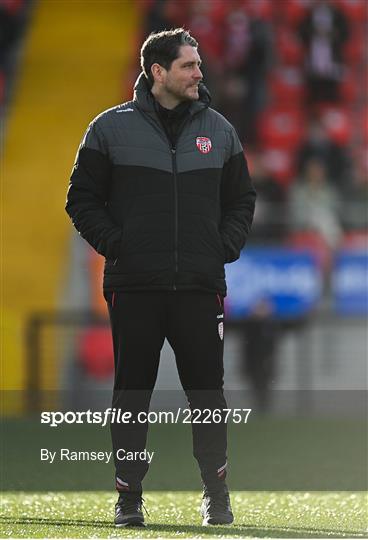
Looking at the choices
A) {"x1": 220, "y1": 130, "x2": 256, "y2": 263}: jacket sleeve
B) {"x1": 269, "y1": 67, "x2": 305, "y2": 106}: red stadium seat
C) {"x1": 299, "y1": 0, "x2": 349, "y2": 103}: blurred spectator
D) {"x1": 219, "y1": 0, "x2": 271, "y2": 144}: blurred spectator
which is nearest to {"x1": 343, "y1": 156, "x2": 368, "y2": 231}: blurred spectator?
{"x1": 219, "y1": 0, "x2": 271, "y2": 144}: blurred spectator

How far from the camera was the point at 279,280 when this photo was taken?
13.0m

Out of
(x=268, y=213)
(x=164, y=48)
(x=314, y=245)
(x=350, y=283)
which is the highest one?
(x=164, y=48)

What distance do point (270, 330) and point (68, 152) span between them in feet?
13.1

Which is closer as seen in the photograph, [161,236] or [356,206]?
[161,236]

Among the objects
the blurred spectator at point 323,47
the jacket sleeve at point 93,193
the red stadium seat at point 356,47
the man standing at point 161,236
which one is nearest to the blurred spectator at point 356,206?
the blurred spectator at point 323,47

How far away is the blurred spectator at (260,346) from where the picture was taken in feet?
38.9

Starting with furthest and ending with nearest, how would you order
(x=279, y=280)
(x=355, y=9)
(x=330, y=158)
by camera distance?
(x=355, y=9), (x=330, y=158), (x=279, y=280)

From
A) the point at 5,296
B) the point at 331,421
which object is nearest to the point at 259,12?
the point at 5,296

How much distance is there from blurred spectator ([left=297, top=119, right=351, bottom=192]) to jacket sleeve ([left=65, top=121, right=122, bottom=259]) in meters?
9.80

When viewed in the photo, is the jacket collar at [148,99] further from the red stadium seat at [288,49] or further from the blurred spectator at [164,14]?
the red stadium seat at [288,49]

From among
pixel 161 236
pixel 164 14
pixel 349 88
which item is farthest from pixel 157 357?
pixel 349 88

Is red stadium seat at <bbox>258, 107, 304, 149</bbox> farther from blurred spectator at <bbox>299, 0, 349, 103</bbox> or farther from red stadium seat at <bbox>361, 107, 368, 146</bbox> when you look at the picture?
red stadium seat at <bbox>361, 107, 368, 146</bbox>

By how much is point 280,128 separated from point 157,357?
11388 mm

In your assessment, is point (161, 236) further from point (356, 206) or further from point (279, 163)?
point (279, 163)
